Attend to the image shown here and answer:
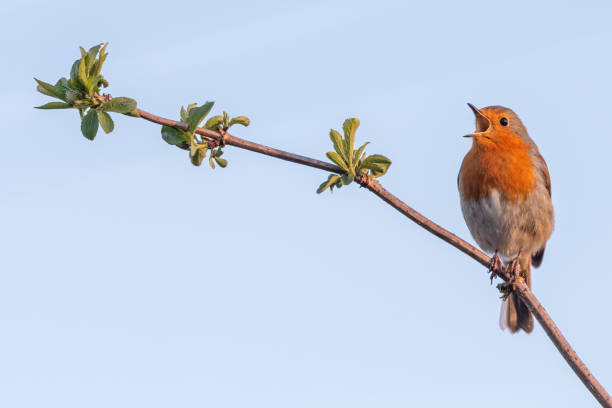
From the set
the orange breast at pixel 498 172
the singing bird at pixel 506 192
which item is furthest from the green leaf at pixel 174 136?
the orange breast at pixel 498 172

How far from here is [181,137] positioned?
332cm

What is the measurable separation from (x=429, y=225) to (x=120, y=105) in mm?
1331

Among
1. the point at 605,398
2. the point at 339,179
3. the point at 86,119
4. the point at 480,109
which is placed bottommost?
the point at 605,398

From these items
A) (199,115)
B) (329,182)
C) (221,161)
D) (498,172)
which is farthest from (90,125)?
(498,172)

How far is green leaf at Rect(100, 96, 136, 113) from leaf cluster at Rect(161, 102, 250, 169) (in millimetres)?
280

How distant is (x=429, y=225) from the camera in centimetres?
303

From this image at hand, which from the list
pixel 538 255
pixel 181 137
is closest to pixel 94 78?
pixel 181 137

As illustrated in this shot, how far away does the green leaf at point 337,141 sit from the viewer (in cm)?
336

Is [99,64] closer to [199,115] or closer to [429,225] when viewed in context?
[199,115]

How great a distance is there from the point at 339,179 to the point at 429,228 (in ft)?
1.55

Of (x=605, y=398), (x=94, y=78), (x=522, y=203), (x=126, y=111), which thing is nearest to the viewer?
(x=605, y=398)

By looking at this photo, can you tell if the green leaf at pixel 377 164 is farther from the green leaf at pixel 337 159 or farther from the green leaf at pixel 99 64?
the green leaf at pixel 99 64

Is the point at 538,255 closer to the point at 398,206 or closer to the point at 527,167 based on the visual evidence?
the point at 527,167

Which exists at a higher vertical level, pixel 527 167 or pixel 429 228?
→ pixel 527 167
